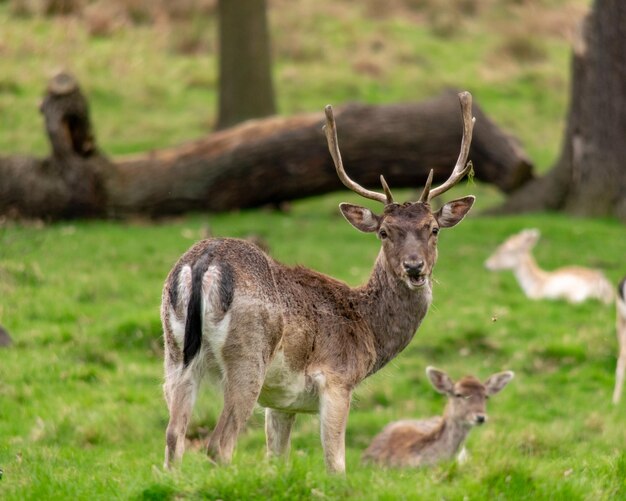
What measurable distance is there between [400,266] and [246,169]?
29.1 ft

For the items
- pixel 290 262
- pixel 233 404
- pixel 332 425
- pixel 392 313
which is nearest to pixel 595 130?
pixel 290 262

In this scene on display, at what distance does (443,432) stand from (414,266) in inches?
101

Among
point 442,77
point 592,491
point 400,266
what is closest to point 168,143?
point 442,77

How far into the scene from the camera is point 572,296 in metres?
12.4

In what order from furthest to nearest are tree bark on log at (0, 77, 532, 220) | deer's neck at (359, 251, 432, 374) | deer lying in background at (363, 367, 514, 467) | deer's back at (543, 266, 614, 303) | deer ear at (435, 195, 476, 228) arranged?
tree bark on log at (0, 77, 532, 220), deer's back at (543, 266, 614, 303), deer lying in background at (363, 367, 514, 467), deer ear at (435, 195, 476, 228), deer's neck at (359, 251, 432, 374)

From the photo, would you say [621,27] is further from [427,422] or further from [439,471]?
[439,471]

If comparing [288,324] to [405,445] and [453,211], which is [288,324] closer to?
[453,211]

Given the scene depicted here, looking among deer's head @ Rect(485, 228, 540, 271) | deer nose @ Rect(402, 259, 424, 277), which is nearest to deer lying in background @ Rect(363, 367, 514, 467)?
deer nose @ Rect(402, 259, 424, 277)

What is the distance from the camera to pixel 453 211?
22.8 ft

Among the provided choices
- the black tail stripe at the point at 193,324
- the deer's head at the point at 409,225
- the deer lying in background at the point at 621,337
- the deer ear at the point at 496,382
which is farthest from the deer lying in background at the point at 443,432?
the black tail stripe at the point at 193,324

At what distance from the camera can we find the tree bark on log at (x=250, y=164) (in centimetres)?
1481

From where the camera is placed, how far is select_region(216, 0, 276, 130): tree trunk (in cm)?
1756

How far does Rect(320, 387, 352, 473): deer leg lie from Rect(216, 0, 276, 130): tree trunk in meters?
11.9

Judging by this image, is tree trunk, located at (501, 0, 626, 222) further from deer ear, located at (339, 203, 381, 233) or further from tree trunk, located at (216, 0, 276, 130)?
deer ear, located at (339, 203, 381, 233)
